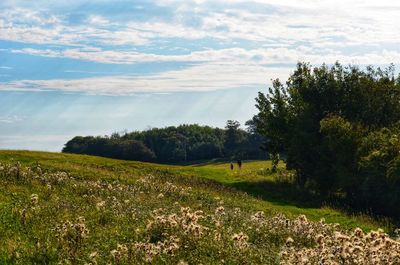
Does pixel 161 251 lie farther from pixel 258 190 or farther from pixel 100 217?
pixel 258 190

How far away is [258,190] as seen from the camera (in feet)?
148

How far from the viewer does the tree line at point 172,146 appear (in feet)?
508

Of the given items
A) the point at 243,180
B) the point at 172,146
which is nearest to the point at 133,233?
the point at 243,180

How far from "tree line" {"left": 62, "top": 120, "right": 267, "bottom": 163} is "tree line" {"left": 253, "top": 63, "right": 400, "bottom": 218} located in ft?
312

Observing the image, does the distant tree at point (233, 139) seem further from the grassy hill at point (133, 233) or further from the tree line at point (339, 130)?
the grassy hill at point (133, 233)

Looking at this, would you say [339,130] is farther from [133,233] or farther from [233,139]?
[233,139]

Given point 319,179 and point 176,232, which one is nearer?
point 176,232

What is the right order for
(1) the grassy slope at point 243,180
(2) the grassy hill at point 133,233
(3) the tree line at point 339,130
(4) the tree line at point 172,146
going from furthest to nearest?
1. (4) the tree line at point 172,146
2. (3) the tree line at point 339,130
3. (1) the grassy slope at point 243,180
4. (2) the grassy hill at point 133,233

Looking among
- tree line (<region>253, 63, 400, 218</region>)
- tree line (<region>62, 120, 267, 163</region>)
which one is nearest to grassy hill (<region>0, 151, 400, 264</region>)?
tree line (<region>253, 63, 400, 218</region>)

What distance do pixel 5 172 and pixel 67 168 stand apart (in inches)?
495

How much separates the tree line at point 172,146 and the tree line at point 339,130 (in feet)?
312

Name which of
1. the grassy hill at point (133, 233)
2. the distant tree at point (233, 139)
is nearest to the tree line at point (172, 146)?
the distant tree at point (233, 139)

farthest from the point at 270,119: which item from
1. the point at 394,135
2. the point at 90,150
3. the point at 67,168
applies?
the point at 90,150

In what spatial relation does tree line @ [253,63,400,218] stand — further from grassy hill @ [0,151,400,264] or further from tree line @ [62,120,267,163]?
tree line @ [62,120,267,163]
